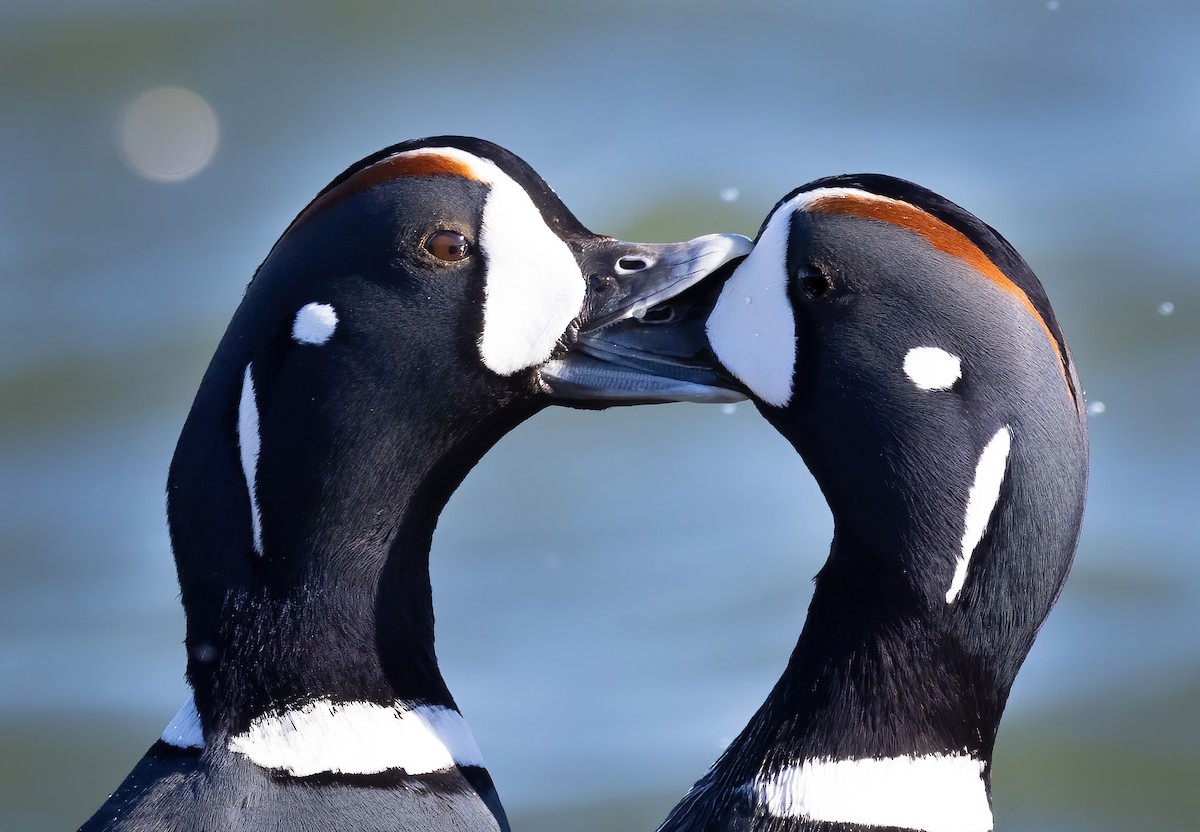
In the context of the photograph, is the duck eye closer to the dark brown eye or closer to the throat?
the throat

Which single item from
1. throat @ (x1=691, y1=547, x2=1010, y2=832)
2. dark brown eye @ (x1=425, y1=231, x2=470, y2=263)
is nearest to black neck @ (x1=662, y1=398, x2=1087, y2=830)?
throat @ (x1=691, y1=547, x2=1010, y2=832)

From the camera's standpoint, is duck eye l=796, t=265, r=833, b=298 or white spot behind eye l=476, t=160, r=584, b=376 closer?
duck eye l=796, t=265, r=833, b=298

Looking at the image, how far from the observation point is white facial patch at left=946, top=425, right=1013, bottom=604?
11.1 feet

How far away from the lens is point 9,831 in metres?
6.00

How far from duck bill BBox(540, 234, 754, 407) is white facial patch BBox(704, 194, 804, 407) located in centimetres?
A: 10

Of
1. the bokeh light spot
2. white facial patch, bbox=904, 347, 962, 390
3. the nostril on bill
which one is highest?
the bokeh light spot

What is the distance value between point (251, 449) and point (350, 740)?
0.62 m

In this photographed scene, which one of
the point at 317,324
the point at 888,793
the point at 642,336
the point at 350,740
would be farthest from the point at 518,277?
the point at 888,793

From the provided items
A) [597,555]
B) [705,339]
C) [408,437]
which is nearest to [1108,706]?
[597,555]

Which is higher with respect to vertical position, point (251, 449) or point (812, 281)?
point (812, 281)

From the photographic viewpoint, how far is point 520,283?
387 centimetres

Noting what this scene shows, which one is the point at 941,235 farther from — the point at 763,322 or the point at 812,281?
the point at 763,322

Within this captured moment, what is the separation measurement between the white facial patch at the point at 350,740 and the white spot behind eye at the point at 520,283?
2.46ft

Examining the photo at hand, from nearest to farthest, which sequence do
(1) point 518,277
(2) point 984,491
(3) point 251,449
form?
(2) point 984,491 < (3) point 251,449 < (1) point 518,277
